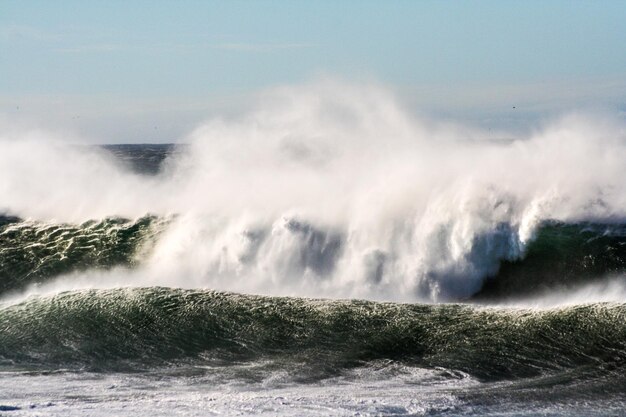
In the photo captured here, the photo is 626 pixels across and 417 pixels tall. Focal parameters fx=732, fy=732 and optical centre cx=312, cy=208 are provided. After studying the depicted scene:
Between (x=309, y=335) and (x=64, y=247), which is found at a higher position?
(x=64, y=247)

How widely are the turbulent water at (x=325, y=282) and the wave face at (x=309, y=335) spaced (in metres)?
0.06

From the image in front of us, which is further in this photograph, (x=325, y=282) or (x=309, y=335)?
(x=325, y=282)

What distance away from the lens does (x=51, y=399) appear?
12.2 meters

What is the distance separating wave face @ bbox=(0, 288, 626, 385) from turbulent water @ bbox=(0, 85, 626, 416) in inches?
2.3

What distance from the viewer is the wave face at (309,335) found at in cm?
1371

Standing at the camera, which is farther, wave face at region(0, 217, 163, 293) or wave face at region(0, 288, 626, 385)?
wave face at region(0, 217, 163, 293)

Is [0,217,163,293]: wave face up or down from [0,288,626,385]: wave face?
up

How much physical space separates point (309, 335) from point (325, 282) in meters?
3.70

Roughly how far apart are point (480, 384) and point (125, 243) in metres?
13.2

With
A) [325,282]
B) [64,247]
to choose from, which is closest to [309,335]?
[325,282]

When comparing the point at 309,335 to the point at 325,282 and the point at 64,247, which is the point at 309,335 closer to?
the point at 325,282

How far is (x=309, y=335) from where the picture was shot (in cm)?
1529

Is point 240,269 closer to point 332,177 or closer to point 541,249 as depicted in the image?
point 332,177

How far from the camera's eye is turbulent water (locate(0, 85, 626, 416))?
12.5m
